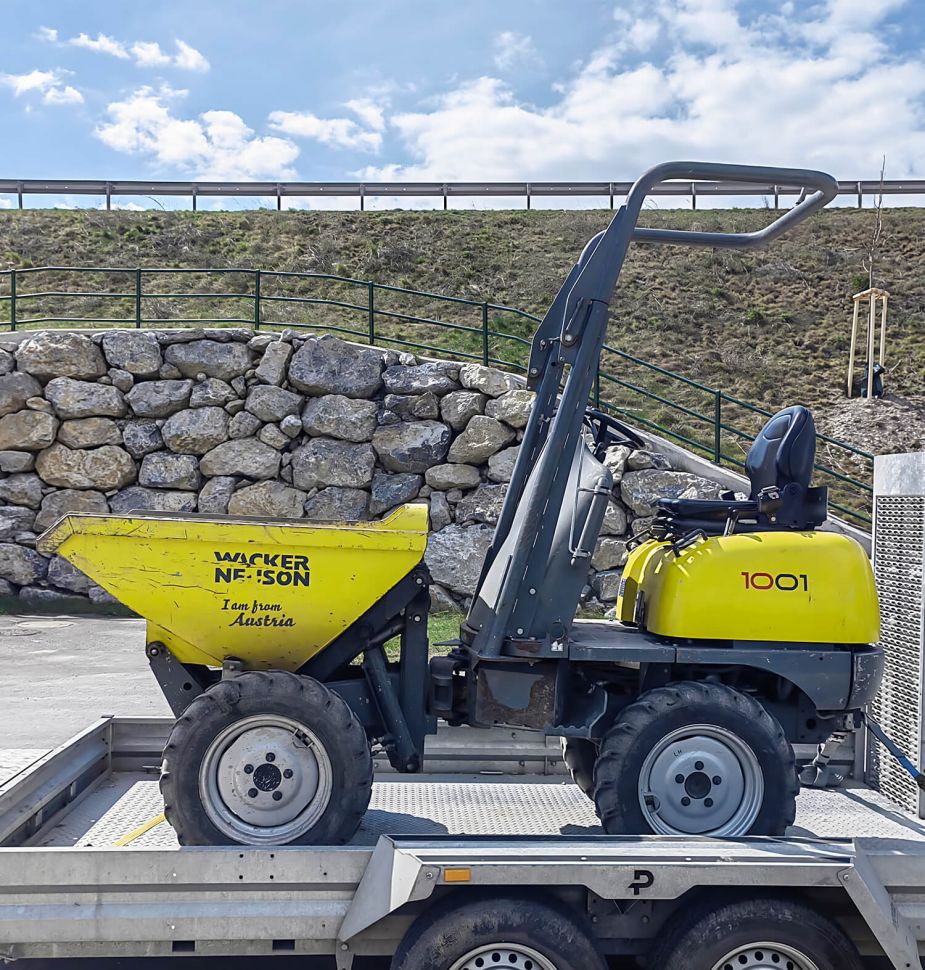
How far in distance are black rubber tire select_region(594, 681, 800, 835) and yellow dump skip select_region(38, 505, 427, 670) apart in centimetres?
109

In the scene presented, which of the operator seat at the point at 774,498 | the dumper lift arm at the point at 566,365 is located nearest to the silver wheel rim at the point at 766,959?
the dumper lift arm at the point at 566,365

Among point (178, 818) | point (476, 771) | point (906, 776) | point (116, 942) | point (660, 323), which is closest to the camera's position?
point (116, 942)

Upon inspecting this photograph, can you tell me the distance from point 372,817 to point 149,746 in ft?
4.70

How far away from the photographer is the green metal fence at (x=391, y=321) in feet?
52.1

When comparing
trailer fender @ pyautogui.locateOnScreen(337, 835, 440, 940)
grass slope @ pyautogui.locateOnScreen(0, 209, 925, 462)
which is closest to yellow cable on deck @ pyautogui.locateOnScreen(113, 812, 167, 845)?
trailer fender @ pyautogui.locateOnScreen(337, 835, 440, 940)

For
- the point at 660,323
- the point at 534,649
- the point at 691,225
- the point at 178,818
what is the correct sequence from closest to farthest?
1. the point at 178,818
2. the point at 534,649
3. the point at 660,323
4. the point at 691,225

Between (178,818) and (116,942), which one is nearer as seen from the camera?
(116,942)

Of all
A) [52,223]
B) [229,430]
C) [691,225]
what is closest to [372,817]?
[229,430]

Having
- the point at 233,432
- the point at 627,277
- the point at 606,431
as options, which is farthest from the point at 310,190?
the point at 606,431

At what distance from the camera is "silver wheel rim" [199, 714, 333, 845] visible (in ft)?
12.2

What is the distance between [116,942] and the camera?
3.10 m

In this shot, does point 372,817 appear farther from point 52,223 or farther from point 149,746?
point 52,223

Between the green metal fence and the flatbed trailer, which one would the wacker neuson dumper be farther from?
the green metal fence

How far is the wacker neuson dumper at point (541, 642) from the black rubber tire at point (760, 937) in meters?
0.65
